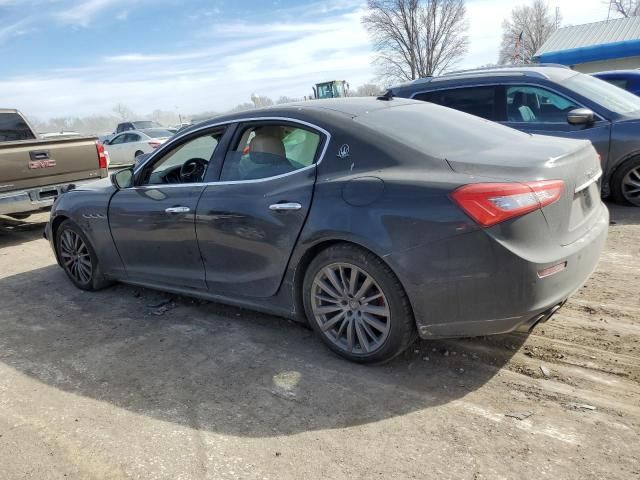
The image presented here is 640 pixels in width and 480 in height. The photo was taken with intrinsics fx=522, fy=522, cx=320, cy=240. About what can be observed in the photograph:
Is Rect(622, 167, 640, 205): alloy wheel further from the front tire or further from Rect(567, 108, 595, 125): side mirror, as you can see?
the front tire

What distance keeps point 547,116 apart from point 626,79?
4104 millimetres

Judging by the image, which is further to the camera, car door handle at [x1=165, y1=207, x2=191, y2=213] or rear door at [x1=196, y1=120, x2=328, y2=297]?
car door handle at [x1=165, y1=207, x2=191, y2=213]

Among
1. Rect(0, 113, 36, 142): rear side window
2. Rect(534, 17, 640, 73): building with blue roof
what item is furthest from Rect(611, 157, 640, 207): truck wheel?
Rect(534, 17, 640, 73): building with blue roof

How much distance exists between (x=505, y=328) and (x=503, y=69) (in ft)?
16.8

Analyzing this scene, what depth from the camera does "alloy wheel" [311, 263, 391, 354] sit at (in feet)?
10.00

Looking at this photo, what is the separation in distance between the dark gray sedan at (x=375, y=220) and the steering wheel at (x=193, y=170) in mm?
17

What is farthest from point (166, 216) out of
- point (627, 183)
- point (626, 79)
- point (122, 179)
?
point (626, 79)

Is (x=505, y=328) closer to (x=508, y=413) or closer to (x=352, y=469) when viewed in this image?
(x=508, y=413)

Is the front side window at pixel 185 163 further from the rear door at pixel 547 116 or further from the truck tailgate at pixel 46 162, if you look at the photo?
the rear door at pixel 547 116

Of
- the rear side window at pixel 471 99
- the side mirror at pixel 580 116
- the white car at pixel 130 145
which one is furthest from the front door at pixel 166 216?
the white car at pixel 130 145

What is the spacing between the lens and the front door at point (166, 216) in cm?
391

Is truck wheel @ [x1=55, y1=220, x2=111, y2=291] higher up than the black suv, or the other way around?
the black suv

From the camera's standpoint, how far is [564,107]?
6.23 meters

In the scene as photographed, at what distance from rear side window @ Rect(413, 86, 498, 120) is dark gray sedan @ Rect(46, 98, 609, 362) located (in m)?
3.17
